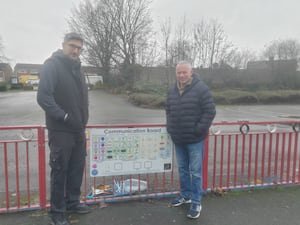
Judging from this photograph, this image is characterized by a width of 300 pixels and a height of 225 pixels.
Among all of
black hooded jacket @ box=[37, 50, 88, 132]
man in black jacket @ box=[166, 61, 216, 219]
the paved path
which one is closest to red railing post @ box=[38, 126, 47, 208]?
the paved path

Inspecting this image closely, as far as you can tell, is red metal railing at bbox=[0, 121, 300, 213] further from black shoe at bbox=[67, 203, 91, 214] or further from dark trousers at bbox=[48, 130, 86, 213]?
dark trousers at bbox=[48, 130, 86, 213]

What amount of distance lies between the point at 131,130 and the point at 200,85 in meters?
1.14

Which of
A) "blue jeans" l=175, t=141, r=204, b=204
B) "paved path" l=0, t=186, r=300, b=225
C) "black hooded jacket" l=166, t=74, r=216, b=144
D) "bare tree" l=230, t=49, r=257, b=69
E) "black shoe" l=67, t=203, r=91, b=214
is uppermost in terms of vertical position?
"bare tree" l=230, t=49, r=257, b=69

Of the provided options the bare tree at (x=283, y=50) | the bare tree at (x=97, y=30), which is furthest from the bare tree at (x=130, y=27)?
the bare tree at (x=283, y=50)

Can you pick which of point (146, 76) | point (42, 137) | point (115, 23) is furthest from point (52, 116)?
Answer: point (115, 23)

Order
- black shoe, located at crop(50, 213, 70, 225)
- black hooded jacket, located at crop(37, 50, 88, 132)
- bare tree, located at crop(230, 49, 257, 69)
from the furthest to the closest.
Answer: bare tree, located at crop(230, 49, 257, 69) → black shoe, located at crop(50, 213, 70, 225) → black hooded jacket, located at crop(37, 50, 88, 132)

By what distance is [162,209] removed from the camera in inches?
126

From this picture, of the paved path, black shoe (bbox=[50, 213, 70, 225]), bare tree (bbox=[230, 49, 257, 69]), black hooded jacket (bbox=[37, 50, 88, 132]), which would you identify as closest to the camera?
black hooded jacket (bbox=[37, 50, 88, 132])

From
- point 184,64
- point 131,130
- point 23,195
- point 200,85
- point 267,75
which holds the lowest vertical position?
point 23,195

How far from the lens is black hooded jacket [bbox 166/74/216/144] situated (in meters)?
2.86

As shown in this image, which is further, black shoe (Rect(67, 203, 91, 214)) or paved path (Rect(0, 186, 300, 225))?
black shoe (Rect(67, 203, 91, 214))

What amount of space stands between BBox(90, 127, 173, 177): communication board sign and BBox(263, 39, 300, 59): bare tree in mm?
32628

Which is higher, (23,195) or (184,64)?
(184,64)

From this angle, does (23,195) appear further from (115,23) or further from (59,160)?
(115,23)
